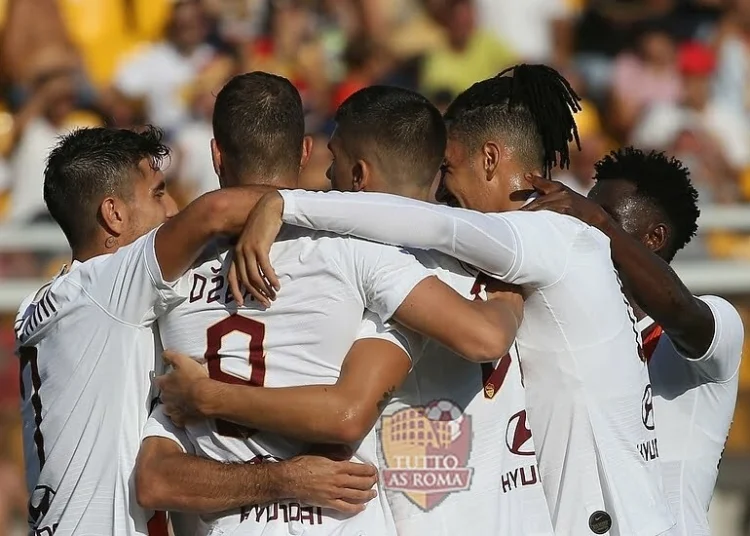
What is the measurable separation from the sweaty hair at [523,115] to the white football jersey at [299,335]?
695 mm

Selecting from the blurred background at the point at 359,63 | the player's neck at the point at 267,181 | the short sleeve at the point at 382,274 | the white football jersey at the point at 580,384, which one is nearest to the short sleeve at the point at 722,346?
the white football jersey at the point at 580,384

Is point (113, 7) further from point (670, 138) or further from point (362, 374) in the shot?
point (362, 374)

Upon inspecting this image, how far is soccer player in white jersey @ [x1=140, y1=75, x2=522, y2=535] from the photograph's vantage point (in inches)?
147

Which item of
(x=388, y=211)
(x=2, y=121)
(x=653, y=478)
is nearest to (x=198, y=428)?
(x=388, y=211)

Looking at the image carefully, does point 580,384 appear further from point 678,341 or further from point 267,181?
point 267,181

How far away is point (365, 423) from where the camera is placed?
372cm

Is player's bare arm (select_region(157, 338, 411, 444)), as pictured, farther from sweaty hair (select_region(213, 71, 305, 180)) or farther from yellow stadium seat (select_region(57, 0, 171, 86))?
yellow stadium seat (select_region(57, 0, 171, 86))

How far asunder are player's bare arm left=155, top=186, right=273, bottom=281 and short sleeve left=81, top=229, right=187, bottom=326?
0.13 ft

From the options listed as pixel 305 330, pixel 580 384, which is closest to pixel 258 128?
pixel 305 330

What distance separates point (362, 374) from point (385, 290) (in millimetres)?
248

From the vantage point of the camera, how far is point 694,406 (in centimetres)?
476

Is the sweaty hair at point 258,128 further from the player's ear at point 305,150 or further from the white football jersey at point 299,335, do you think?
the white football jersey at point 299,335

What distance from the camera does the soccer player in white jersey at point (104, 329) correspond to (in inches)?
152

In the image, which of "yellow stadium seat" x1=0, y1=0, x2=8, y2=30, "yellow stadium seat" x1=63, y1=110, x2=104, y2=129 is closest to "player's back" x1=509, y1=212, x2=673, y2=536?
"yellow stadium seat" x1=63, y1=110, x2=104, y2=129
